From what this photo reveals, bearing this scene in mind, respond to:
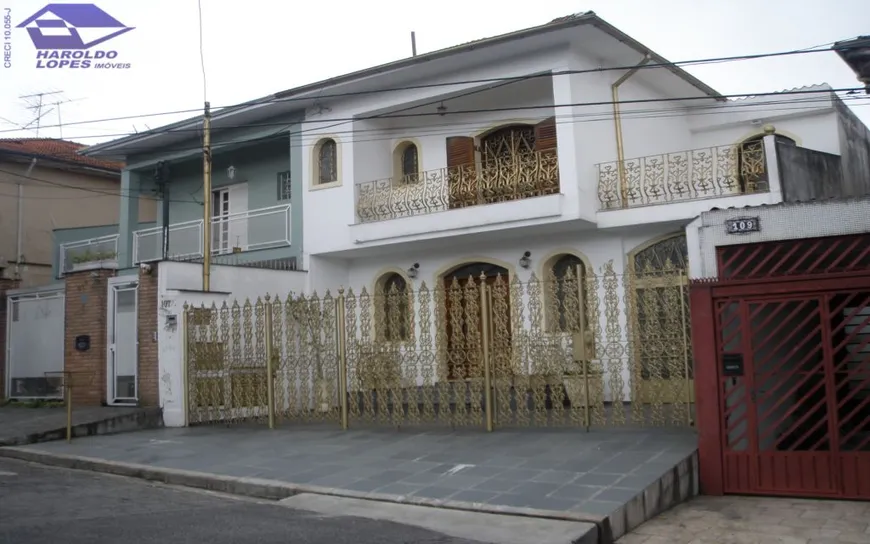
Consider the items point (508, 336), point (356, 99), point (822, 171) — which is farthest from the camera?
point (356, 99)

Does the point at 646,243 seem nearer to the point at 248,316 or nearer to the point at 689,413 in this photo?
the point at 689,413

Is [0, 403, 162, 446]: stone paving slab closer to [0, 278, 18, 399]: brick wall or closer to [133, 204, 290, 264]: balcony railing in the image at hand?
[0, 278, 18, 399]: brick wall

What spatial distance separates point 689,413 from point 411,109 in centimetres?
917

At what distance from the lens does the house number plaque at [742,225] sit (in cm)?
805

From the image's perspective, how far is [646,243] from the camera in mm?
13727

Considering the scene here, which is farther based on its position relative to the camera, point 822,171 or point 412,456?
point 822,171

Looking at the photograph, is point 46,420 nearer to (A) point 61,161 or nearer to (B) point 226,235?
(B) point 226,235

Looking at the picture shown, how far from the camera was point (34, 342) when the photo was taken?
53.8 ft

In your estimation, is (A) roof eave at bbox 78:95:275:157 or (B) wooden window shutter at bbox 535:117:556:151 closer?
(B) wooden window shutter at bbox 535:117:556:151

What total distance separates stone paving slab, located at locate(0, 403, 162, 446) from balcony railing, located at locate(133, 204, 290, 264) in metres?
3.80

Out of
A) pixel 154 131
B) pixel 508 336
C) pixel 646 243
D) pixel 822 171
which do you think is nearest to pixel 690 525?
pixel 508 336

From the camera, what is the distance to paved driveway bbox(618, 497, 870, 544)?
6.25 m

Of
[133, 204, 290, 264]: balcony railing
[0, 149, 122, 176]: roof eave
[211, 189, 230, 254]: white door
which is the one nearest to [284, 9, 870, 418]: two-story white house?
[133, 204, 290, 264]: balcony railing

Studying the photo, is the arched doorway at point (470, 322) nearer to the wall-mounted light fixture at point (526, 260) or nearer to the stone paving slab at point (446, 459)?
the stone paving slab at point (446, 459)
